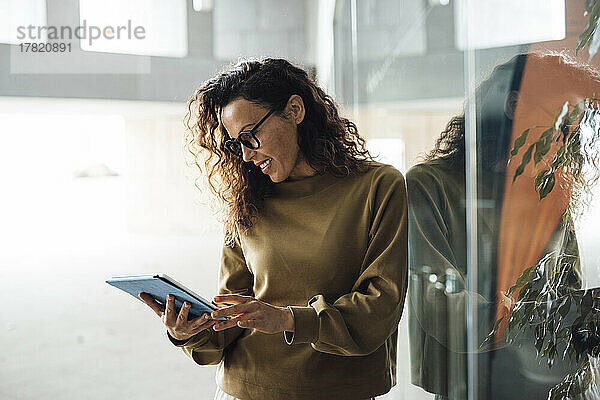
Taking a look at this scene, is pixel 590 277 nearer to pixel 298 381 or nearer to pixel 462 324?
pixel 462 324

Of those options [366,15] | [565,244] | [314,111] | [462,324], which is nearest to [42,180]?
[366,15]

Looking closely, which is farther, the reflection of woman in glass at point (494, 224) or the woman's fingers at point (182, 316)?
the woman's fingers at point (182, 316)

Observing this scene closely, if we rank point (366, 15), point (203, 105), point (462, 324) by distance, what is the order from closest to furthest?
point (462, 324) < point (203, 105) < point (366, 15)

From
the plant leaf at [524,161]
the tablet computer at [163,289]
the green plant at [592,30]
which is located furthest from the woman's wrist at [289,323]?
the green plant at [592,30]

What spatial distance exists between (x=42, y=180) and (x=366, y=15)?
1.31 meters

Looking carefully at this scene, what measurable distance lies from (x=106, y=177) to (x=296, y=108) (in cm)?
139

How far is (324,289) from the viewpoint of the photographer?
1.25 m

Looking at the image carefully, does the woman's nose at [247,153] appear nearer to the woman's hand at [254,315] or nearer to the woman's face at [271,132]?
the woman's face at [271,132]

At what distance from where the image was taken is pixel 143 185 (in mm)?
2514

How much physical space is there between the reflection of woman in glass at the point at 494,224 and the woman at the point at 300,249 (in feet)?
0.27

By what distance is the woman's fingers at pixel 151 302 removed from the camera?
1.23 meters

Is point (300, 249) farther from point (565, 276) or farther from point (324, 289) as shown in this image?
point (565, 276)

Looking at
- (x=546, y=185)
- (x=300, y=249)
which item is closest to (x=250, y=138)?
(x=300, y=249)

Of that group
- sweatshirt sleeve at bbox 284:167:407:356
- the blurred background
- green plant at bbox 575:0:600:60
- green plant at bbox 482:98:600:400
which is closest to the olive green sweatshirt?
sweatshirt sleeve at bbox 284:167:407:356
